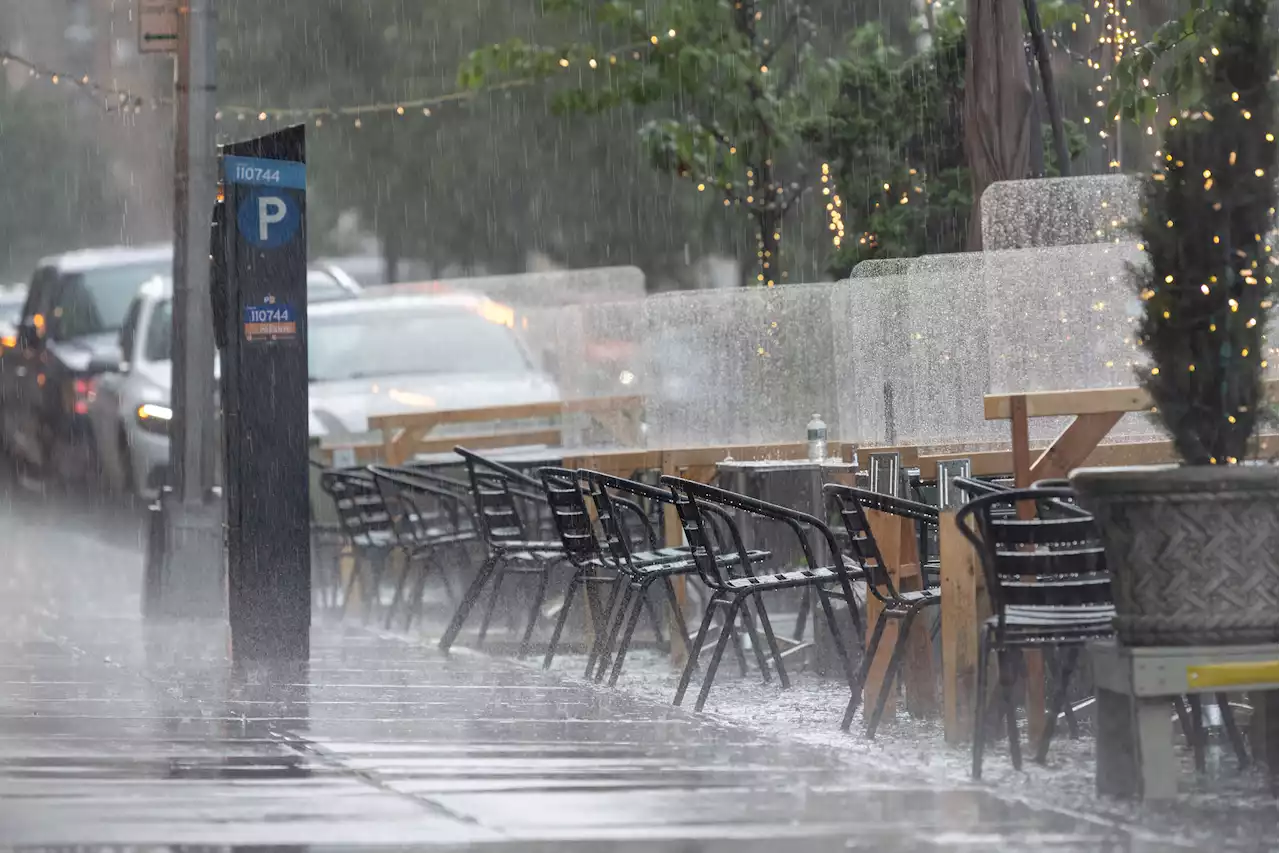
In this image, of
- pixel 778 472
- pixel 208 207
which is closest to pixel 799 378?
pixel 778 472

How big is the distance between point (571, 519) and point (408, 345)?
27.4 feet

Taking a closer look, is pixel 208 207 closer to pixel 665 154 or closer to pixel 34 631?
pixel 34 631

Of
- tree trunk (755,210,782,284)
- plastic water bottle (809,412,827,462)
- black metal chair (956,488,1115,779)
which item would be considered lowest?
black metal chair (956,488,1115,779)

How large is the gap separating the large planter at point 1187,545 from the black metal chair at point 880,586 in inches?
52.9

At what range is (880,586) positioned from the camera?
28.0ft

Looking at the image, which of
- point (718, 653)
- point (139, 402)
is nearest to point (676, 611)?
point (718, 653)

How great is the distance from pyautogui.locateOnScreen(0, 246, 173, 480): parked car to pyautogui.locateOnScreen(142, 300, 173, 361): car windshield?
120cm

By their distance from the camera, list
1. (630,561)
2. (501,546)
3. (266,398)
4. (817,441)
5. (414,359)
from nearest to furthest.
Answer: (630,561), (266,398), (501,546), (817,441), (414,359)

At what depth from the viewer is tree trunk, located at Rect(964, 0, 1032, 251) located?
12133 mm

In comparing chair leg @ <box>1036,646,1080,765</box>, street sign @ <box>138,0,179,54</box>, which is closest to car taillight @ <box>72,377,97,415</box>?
street sign @ <box>138,0,179,54</box>

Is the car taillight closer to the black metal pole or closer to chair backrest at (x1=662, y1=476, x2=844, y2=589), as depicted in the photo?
the black metal pole

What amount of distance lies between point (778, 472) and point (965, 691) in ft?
11.9

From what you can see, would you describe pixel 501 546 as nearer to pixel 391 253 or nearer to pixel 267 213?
pixel 267 213

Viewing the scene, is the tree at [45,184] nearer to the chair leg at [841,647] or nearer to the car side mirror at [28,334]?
the car side mirror at [28,334]
